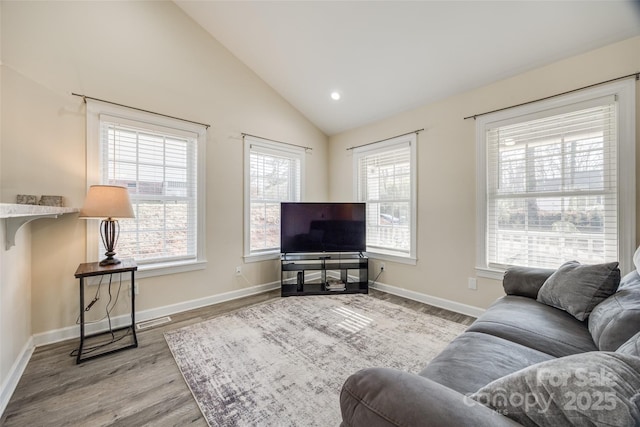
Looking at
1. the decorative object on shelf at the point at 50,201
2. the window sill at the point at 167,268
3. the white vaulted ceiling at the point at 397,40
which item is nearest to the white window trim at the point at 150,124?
the window sill at the point at 167,268

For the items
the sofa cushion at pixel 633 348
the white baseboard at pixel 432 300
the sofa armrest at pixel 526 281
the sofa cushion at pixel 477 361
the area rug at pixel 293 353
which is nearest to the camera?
the sofa cushion at pixel 633 348

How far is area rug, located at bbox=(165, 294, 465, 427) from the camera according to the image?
161cm

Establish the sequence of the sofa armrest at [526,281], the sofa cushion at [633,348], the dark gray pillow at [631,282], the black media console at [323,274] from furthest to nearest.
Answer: the black media console at [323,274] → the sofa armrest at [526,281] → the dark gray pillow at [631,282] → the sofa cushion at [633,348]

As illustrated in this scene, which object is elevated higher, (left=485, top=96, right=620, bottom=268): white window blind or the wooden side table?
(left=485, top=96, right=620, bottom=268): white window blind

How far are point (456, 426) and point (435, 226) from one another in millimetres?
2962

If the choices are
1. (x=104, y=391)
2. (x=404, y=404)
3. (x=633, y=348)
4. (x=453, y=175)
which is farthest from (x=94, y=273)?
(x=453, y=175)

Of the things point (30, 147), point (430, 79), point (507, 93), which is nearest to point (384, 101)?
point (430, 79)

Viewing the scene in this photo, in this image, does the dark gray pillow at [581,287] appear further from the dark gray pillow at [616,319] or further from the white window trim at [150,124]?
the white window trim at [150,124]

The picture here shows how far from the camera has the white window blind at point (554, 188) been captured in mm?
2258

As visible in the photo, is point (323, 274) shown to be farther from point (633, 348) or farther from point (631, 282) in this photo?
point (633, 348)

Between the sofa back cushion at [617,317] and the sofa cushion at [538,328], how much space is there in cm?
8

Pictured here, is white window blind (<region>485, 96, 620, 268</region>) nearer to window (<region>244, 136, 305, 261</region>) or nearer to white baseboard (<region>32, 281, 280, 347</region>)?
window (<region>244, 136, 305, 261</region>)

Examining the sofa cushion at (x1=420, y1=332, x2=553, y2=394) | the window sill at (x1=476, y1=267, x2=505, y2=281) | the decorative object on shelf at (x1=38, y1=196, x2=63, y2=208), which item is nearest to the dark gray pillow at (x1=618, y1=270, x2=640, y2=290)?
the sofa cushion at (x1=420, y1=332, x2=553, y2=394)

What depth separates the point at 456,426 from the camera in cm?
60
